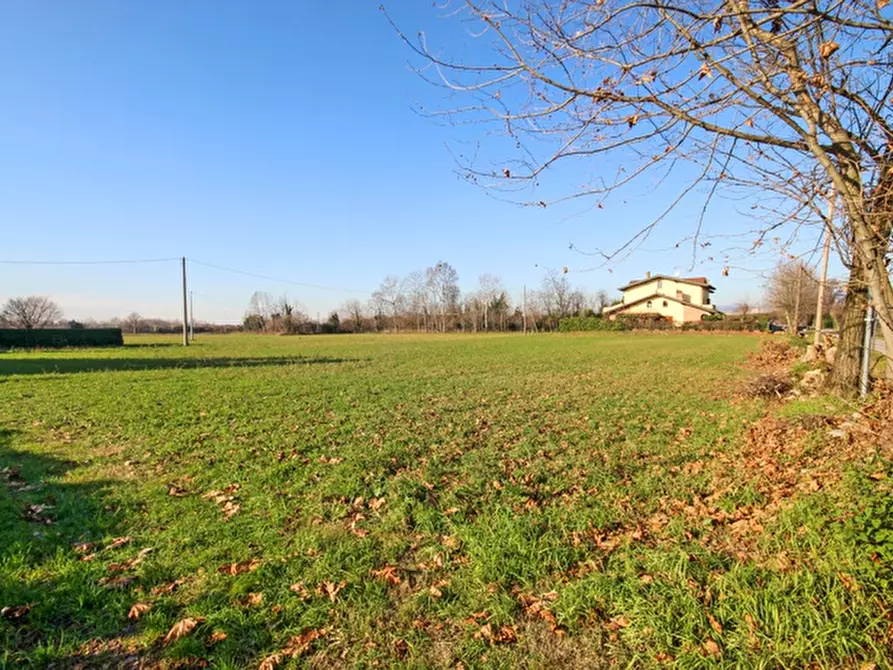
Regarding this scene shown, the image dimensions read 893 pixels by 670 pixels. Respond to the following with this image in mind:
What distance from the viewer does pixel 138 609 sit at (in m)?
2.99

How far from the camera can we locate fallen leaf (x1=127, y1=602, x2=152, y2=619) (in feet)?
9.64

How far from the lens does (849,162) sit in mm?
2662

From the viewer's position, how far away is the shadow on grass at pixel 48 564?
2.79m

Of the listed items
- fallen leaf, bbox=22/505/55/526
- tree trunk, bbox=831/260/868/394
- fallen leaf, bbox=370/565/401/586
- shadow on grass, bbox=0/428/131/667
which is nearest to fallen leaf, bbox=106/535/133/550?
shadow on grass, bbox=0/428/131/667

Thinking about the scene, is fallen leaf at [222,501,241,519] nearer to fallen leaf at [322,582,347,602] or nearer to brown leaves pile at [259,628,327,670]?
fallen leaf at [322,582,347,602]

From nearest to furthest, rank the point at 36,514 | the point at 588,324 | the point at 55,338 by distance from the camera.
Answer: the point at 36,514
the point at 55,338
the point at 588,324

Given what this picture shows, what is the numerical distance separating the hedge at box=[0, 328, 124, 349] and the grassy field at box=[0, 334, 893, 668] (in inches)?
1442

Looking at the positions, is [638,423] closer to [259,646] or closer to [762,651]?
[762,651]

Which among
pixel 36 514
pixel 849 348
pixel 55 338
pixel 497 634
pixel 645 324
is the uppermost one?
pixel 645 324

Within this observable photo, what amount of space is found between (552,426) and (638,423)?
1.59 meters

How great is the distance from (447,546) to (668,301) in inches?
2640

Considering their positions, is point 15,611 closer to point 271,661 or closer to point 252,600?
point 252,600

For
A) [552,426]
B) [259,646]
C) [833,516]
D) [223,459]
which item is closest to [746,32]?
[833,516]

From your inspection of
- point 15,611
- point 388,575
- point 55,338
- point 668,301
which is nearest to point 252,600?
point 388,575
